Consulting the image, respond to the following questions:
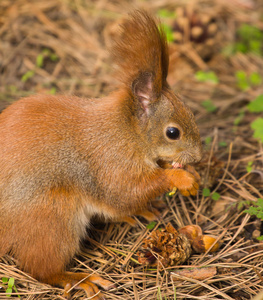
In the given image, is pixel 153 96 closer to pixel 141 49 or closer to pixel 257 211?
pixel 141 49

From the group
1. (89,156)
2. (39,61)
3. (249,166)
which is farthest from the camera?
(39,61)

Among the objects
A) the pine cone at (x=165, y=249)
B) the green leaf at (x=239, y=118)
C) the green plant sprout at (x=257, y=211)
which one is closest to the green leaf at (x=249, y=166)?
the green plant sprout at (x=257, y=211)

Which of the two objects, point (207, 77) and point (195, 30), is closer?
point (207, 77)

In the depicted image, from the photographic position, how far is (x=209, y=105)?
4125 mm

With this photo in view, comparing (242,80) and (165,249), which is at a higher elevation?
(242,80)

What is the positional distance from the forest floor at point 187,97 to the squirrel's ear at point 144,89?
27 cm

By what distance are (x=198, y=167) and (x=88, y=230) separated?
1081 millimetres

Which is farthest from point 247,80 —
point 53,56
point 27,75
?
point 27,75

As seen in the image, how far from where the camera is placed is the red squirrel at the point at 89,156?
2.40 meters

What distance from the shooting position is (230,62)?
4.94m

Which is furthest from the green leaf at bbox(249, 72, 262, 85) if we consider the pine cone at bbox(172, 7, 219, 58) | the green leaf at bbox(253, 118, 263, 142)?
the green leaf at bbox(253, 118, 263, 142)

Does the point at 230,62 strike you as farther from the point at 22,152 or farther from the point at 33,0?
the point at 22,152

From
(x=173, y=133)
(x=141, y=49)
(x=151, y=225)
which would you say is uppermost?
(x=141, y=49)

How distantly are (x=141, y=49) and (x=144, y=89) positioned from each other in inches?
11.3
